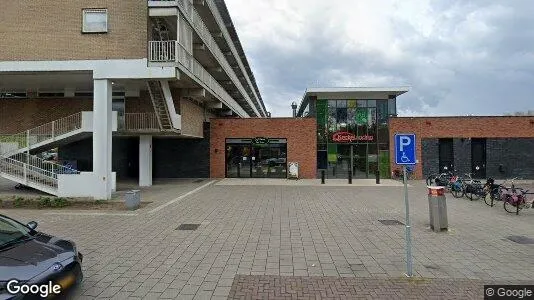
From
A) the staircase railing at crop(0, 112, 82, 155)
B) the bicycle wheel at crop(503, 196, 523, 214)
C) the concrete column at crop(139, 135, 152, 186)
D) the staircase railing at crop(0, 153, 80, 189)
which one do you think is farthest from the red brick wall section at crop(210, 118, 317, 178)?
the bicycle wheel at crop(503, 196, 523, 214)

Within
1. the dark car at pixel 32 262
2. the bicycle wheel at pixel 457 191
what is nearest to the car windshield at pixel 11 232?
the dark car at pixel 32 262

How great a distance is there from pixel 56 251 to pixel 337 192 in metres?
14.4

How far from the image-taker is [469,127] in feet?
82.1

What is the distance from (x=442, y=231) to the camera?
9.12 metres

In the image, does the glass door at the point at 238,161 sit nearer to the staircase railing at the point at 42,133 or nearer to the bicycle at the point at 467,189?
the staircase railing at the point at 42,133

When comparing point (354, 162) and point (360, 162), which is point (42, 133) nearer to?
point (354, 162)

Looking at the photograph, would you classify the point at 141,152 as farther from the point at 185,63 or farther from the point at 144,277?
the point at 144,277

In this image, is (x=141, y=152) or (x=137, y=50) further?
(x=141, y=152)

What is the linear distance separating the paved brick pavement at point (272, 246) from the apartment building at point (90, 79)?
4.13m

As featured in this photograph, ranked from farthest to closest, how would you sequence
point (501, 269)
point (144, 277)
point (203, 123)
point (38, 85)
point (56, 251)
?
point (203, 123), point (38, 85), point (501, 269), point (144, 277), point (56, 251)

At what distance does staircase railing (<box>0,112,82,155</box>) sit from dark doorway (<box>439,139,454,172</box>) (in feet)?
74.1

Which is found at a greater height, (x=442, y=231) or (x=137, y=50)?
(x=137, y=50)

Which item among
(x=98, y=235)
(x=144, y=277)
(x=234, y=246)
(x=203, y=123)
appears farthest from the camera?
(x=203, y=123)

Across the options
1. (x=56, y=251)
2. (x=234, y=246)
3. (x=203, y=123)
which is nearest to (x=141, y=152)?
(x=203, y=123)
